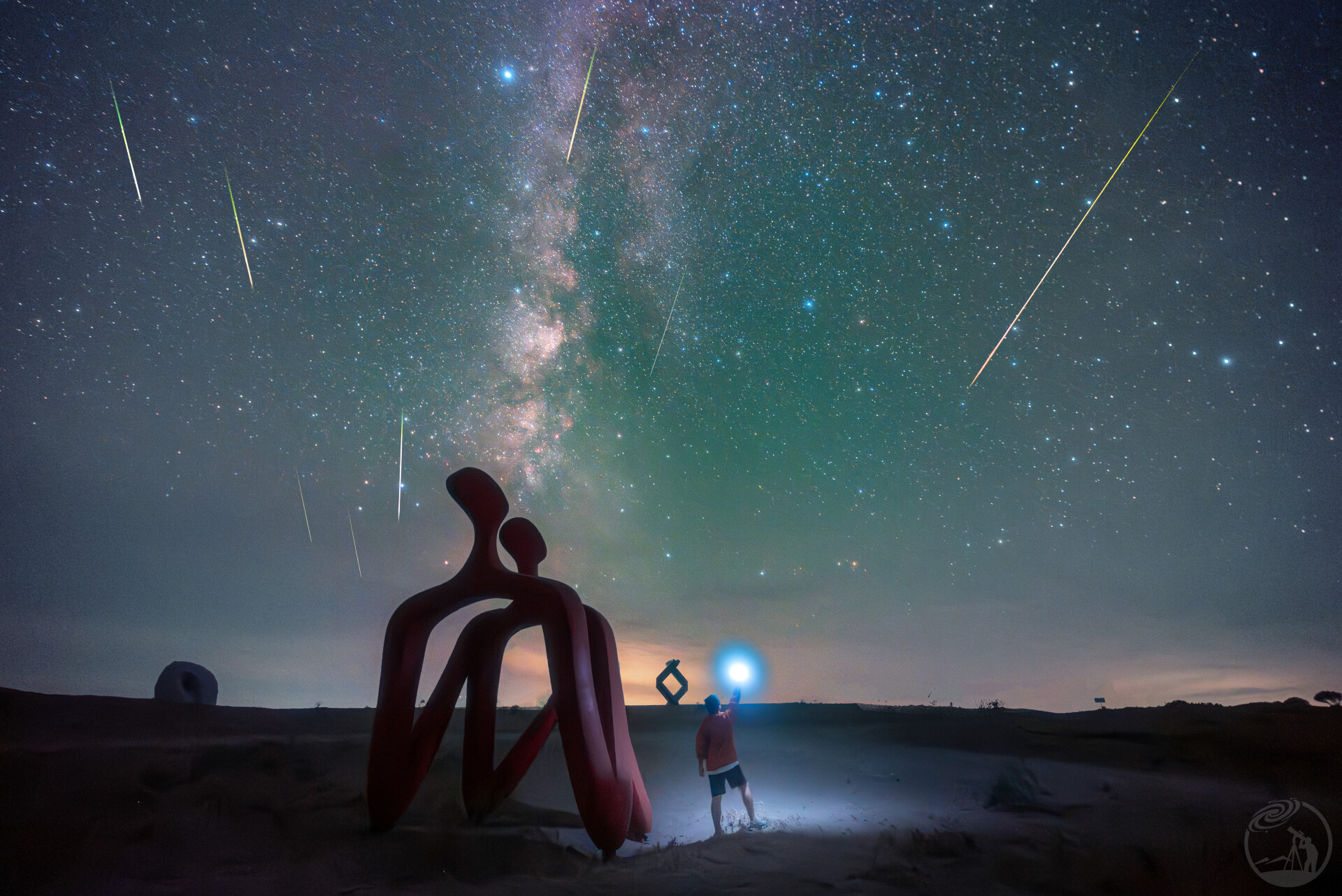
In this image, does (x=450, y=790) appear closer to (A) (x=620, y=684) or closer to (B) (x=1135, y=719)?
(A) (x=620, y=684)

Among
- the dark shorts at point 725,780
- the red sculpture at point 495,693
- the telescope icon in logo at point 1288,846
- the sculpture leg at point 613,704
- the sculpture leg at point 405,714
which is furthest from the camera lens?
the dark shorts at point 725,780

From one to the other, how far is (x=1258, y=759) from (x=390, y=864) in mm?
16420

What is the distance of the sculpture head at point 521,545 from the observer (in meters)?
9.08

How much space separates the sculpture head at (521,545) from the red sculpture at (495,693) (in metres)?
0.01

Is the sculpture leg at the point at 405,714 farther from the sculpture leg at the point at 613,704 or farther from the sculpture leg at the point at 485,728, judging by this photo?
the sculpture leg at the point at 613,704

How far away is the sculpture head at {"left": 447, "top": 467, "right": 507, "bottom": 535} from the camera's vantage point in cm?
812

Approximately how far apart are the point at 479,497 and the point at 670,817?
6811 millimetres

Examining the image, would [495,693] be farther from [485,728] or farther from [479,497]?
[479,497]

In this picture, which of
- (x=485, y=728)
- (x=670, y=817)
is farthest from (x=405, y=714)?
(x=670, y=817)

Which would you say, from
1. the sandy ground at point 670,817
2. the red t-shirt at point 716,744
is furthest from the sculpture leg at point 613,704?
the red t-shirt at point 716,744

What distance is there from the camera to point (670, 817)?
35.9ft

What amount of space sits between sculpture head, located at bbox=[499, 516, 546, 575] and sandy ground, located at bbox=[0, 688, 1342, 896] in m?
3.28

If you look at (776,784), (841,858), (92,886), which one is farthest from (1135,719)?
(92,886)

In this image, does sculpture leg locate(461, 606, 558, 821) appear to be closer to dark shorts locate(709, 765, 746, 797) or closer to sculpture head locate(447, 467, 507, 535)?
sculpture head locate(447, 467, 507, 535)
